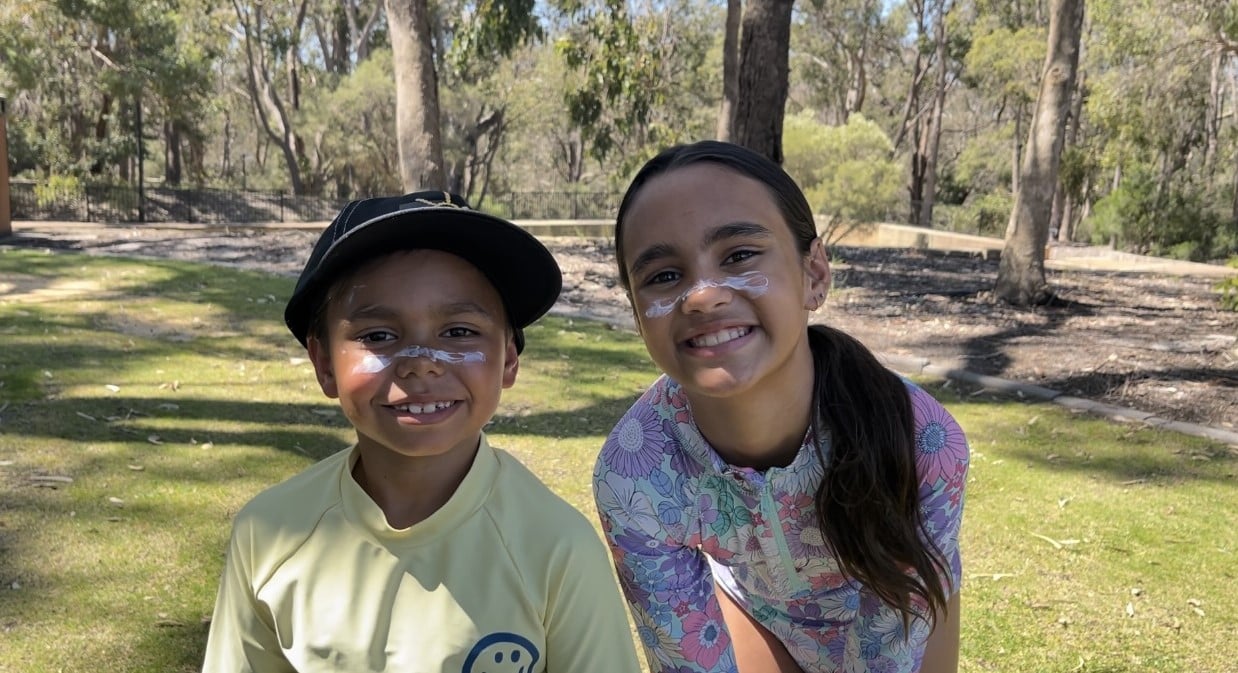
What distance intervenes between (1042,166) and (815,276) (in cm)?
872

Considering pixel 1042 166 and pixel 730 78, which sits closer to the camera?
pixel 1042 166

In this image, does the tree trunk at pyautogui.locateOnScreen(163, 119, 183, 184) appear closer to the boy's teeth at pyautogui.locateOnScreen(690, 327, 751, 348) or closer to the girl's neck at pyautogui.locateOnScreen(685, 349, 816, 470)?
the girl's neck at pyautogui.locateOnScreen(685, 349, 816, 470)

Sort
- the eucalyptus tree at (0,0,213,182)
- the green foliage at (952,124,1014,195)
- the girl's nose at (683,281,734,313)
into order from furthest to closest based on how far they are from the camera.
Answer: the green foliage at (952,124,1014,195)
the eucalyptus tree at (0,0,213,182)
the girl's nose at (683,281,734,313)

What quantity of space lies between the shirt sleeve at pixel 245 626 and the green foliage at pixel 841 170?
56.5 ft

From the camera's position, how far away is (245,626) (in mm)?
1730

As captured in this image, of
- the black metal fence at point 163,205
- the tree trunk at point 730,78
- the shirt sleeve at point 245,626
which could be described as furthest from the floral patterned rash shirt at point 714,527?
the black metal fence at point 163,205

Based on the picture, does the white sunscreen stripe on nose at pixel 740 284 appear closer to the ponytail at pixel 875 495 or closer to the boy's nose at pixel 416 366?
the ponytail at pixel 875 495

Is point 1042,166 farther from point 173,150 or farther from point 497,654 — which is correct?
point 173,150

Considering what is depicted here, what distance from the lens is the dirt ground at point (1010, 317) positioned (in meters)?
7.15

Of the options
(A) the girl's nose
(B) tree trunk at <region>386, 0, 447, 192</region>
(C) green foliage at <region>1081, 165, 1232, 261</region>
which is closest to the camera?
(A) the girl's nose

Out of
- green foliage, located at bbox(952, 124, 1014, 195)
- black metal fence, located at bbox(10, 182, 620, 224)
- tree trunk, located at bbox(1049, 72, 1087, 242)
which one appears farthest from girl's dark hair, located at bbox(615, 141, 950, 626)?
green foliage, located at bbox(952, 124, 1014, 195)

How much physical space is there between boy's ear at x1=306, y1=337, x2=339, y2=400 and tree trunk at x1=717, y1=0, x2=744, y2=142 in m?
5.89

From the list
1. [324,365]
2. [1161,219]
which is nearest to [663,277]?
[324,365]

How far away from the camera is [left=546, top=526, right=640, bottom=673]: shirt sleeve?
167 cm
